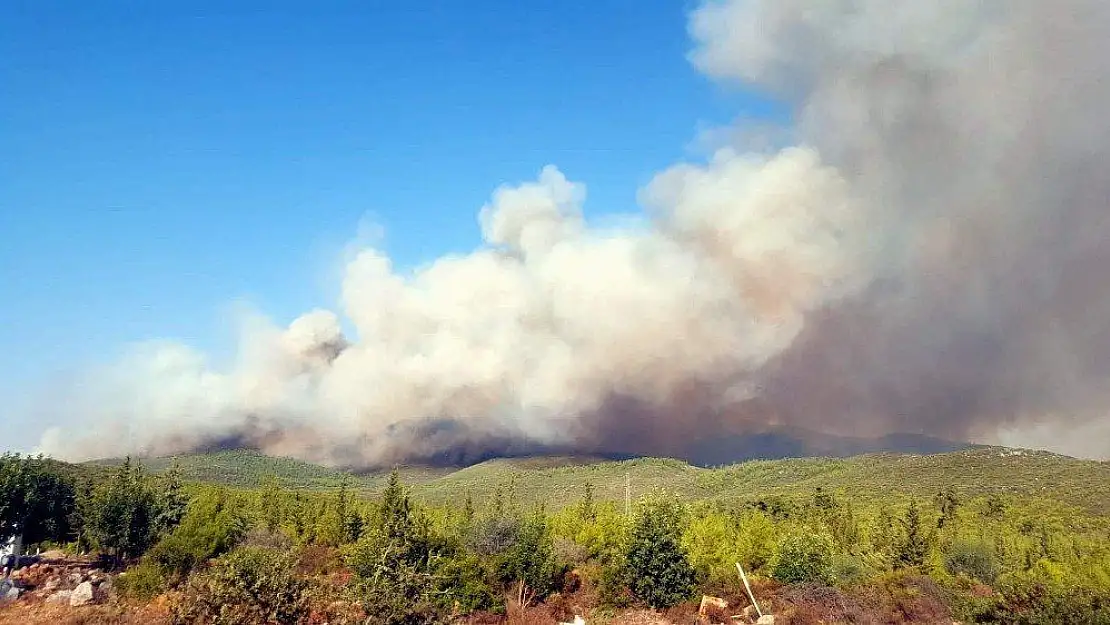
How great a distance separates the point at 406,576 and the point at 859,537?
2870 inches

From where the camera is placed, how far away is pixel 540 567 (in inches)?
1929

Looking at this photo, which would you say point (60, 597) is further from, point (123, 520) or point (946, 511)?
point (946, 511)

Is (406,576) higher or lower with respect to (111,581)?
higher

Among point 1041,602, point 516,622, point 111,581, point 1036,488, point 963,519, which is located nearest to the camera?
point 1041,602

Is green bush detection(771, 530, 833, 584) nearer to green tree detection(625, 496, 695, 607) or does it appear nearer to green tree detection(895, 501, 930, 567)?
green tree detection(625, 496, 695, 607)

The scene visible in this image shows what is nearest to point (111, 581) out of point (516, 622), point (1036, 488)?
point (516, 622)

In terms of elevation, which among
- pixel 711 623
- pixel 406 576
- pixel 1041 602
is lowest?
pixel 711 623

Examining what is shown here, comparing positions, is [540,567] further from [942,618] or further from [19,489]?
[19,489]

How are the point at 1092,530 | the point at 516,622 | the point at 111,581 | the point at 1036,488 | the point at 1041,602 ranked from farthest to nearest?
1. the point at 1036,488
2. the point at 1092,530
3. the point at 111,581
4. the point at 516,622
5. the point at 1041,602

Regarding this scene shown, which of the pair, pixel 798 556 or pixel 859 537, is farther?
pixel 859 537

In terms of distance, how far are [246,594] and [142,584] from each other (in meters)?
22.9

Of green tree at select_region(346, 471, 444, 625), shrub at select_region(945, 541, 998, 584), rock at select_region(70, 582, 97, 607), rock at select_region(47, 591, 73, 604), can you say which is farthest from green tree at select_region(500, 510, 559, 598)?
shrub at select_region(945, 541, 998, 584)

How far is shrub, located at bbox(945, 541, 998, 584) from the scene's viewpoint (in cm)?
6028

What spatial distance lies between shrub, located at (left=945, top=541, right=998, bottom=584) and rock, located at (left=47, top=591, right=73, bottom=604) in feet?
233
